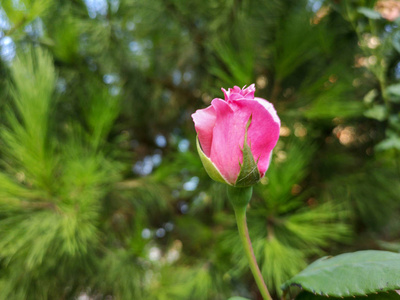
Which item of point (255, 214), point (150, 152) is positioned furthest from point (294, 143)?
point (150, 152)

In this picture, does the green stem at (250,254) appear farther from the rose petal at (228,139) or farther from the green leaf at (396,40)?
the green leaf at (396,40)

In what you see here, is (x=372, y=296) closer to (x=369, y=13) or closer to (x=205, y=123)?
(x=205, y=123)

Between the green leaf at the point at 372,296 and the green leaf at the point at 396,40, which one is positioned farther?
the green leaf at the point at 396,40

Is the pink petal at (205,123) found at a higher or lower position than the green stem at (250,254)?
higher

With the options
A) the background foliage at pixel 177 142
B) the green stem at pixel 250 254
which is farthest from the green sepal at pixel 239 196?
the background foliage at pixel 177 142

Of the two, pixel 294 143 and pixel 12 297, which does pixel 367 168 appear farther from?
pixel 12 297

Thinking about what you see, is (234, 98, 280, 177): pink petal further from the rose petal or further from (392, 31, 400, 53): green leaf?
(392, 31, 400, 53): green leaf

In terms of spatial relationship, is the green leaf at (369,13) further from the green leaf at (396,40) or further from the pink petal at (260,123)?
the pink petal at (260,123)

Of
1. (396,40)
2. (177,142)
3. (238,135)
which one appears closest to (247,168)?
(238,135)

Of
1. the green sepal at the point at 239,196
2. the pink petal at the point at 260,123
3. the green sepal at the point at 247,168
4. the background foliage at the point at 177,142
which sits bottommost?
the background foliage at the point at 177,142
